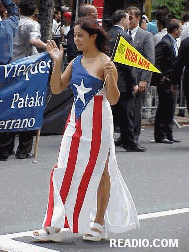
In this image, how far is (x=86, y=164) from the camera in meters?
7.07

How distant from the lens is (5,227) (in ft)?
24.8

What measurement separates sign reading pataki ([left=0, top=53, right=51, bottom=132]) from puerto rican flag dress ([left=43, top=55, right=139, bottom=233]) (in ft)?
14.3

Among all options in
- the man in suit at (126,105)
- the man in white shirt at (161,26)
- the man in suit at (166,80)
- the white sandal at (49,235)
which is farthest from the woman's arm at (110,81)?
the man in white shirt at (161,26)

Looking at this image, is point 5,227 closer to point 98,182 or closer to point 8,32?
point 98,182

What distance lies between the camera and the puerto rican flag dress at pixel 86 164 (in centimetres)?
701

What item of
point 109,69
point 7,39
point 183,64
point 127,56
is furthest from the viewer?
point 183,64

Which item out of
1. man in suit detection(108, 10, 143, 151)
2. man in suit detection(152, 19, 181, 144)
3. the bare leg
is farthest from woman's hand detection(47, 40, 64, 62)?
man in suit detection(152, 19, 181, 144)

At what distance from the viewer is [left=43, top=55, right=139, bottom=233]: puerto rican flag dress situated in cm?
701

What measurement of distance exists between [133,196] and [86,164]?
232 centimetres

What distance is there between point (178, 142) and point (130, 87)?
6.65 feet

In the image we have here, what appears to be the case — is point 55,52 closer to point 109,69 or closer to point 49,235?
point 109,69

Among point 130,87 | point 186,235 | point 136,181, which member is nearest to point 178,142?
point 130,87

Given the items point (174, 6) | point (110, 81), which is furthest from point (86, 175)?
point (174, 6)

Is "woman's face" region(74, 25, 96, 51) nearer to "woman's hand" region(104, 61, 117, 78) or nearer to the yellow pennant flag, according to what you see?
"woman's hand" region(104, 61, 117, 78)
